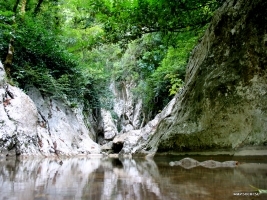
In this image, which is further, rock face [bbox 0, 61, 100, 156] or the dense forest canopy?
rock face [bbox 0, 61, 100, 156]

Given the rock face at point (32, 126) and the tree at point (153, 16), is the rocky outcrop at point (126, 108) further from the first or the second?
the tree at point (153, 16)

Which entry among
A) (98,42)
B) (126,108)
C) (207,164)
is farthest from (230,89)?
(126,108)

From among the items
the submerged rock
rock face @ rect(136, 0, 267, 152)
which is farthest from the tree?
the submerged rock

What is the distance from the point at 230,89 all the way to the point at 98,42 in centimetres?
363

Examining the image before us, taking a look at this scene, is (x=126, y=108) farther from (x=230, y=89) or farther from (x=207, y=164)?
(x=207, y=164)

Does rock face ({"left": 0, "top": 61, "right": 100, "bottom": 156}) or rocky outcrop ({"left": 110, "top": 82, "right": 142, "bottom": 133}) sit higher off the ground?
rocky outcrop ({"left": 110, "top": 82, "right": 142, "bottom": 133})

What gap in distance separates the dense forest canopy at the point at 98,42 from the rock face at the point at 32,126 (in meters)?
0.83

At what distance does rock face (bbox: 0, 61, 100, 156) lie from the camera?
609 cm

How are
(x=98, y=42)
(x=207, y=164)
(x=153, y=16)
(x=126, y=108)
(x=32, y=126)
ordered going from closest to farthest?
(x=207, y=164)
(x=153, y=16)
(x=98, y=42)
(x=32, y=126)
(x=126, y=108)

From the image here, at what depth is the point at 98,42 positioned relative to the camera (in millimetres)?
6320

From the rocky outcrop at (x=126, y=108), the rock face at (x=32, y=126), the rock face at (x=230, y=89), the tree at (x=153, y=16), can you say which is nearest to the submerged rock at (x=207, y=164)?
the rock face at (x=230, y=89)

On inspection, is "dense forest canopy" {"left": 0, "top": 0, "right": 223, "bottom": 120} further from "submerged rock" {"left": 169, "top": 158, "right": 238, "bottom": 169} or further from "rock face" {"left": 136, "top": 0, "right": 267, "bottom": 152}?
"submerged rock" {"left": 169, "top": 158, "right": 238, "bottom": 169}

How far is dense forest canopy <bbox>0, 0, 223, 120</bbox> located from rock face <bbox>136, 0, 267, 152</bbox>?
108 cm

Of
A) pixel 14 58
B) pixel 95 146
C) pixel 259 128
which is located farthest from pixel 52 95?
pixel 259 128
